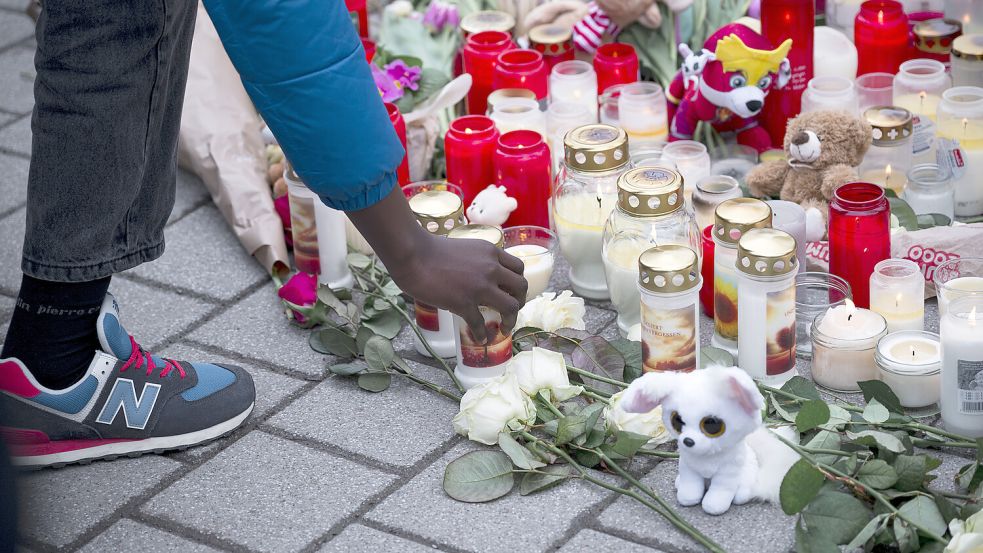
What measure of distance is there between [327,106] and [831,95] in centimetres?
138

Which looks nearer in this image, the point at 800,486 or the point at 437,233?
the point at 800,486

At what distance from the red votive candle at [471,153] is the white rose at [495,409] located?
654mm

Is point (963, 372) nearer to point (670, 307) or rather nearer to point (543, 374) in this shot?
point (670, 307)

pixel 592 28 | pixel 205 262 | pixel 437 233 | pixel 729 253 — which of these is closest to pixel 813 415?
pixel 729 253

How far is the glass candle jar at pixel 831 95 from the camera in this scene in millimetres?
2492

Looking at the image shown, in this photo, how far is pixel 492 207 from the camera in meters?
2.31

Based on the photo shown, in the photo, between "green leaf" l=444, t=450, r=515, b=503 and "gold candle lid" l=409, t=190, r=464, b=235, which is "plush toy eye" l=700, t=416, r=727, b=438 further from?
"gold candle lid" l=409, t=190, r=464, b=235

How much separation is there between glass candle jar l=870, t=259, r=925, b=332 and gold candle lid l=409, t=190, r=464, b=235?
2.27 ft

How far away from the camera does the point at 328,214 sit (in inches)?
90.1

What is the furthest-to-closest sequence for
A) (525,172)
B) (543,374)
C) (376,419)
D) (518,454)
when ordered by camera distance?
(525,172) < (376,419) < (543,374) < (518,454)

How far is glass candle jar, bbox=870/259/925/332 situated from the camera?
1981 mm

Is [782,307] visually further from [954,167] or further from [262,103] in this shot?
[262,103]

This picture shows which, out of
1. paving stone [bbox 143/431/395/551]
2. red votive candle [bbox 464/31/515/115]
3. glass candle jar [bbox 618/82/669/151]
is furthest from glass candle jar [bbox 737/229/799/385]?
red votive candle [bbox 464/31/515/115]

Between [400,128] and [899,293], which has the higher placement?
[400,128]
